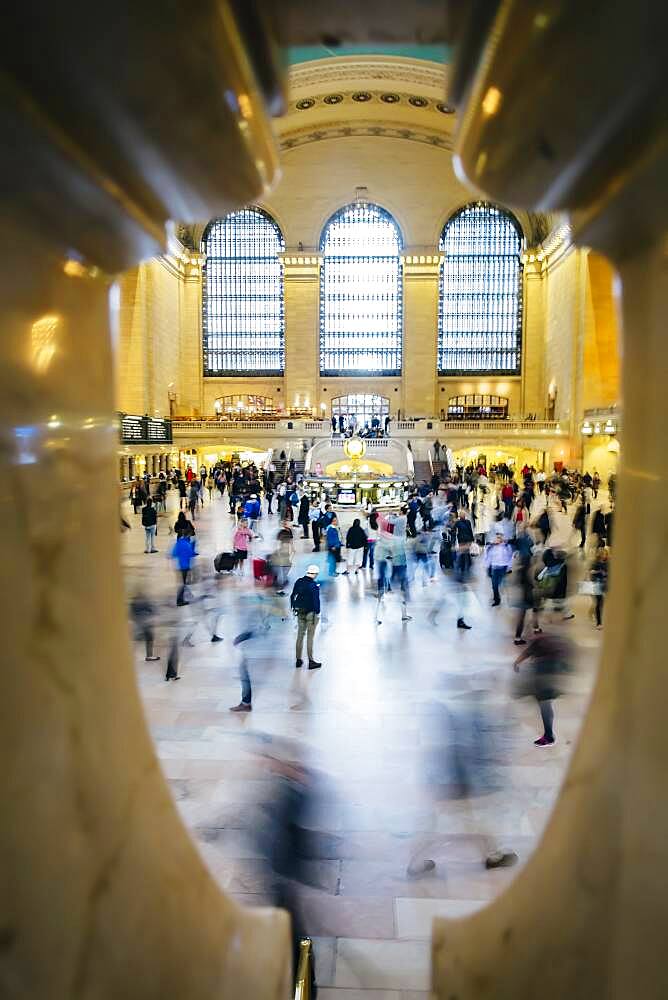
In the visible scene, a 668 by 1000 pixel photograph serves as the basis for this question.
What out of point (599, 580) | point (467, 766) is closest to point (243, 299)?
point (599, 580)

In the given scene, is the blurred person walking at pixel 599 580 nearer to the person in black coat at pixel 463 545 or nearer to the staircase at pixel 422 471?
the person in black coat at pixel 463 545

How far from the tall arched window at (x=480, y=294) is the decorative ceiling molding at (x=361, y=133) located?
4018mm

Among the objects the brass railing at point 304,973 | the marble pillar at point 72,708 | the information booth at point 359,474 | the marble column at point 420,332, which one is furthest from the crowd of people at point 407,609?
the marble column at point 420,332

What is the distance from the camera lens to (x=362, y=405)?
131 ft

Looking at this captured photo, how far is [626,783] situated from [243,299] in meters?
40.8

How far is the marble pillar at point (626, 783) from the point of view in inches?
44.8

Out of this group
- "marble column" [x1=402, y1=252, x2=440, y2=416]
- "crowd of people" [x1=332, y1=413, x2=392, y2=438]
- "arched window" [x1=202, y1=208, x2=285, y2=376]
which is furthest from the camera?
"arched window" [x1=202, y1=208, x2=285, y2=376]

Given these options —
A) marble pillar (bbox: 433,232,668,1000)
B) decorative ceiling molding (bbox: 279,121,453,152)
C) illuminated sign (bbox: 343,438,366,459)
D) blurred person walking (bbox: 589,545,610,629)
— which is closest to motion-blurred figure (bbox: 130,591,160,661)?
blurred person walking (bbox: 589,545,610,629)

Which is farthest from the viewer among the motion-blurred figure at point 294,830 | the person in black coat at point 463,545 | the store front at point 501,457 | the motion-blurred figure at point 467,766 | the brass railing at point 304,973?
the store front at point 501,457

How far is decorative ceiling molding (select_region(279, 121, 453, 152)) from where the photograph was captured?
36.3 m

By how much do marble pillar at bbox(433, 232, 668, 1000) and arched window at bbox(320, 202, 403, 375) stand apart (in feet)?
128

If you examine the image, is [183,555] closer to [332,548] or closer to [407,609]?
[332,548]

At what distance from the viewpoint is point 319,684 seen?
5.79 metres

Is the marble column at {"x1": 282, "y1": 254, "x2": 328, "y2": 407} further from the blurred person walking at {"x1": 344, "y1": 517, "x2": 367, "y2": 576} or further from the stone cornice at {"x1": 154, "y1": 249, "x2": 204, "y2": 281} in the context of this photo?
the blurred person walking at {"x1": 344, "y1": 517, "x2": 367, "y2": 576}
